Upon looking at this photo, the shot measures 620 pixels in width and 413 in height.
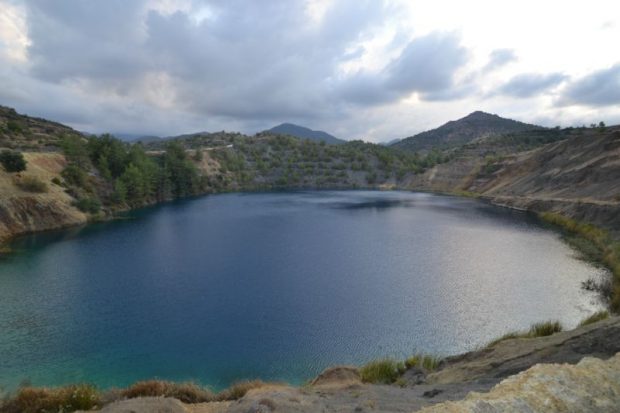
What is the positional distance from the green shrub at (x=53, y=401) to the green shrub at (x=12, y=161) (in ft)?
226

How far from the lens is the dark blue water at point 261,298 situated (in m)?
25.1

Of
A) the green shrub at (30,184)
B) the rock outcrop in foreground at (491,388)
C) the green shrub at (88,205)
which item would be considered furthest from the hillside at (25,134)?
the rock outcrop in foreground at (491,388)

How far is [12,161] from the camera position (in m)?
69.3

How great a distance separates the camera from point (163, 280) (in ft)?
135

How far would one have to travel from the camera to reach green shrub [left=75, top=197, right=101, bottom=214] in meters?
77.9

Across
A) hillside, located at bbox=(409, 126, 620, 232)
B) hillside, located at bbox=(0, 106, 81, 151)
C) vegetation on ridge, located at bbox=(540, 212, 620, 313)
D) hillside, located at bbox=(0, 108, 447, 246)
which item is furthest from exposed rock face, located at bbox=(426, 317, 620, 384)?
hillside, located at bbox=(0, 106, 81, 151)

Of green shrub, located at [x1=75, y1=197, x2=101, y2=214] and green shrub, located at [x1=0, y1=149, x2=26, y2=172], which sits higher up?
green shrub, located at [x1=0, y1=149, x2=26, y2=172]

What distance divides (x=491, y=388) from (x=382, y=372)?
9166mm

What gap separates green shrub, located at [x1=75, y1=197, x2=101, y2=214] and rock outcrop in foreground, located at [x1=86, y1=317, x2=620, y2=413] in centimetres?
7486

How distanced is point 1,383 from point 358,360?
2033 cm

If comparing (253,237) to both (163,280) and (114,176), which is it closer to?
(163,280)

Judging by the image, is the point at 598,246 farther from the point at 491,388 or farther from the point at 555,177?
the point at 491,388

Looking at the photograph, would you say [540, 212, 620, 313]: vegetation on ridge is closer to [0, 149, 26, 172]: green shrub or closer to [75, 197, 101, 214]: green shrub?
[75, 197, 101, 214]: green shrub

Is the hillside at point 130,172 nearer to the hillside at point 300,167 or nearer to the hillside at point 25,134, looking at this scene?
the hillside at point 25,134
